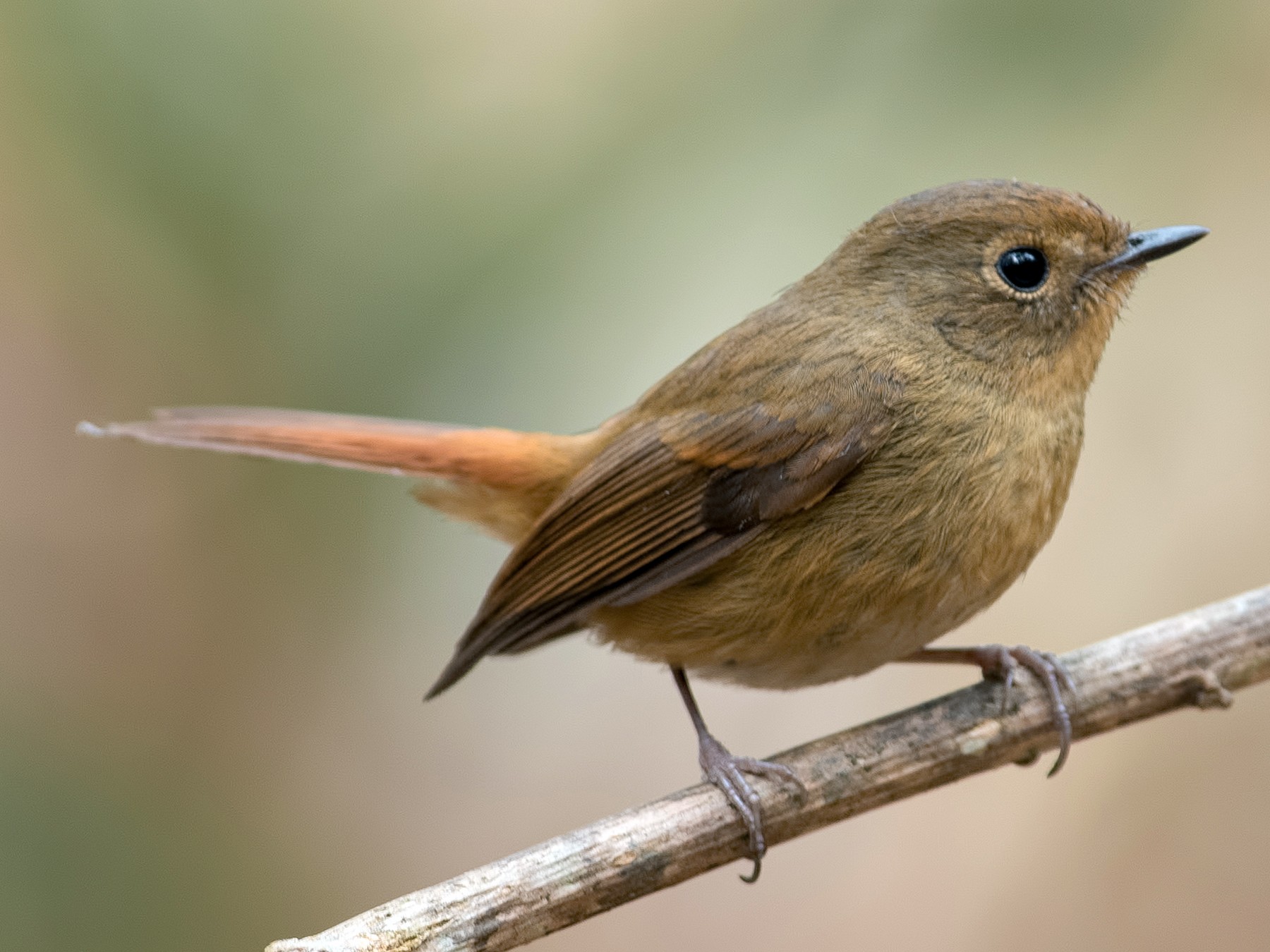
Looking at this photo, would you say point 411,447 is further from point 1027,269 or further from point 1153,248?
point 1153,248

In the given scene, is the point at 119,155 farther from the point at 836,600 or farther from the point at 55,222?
the point at 836,600

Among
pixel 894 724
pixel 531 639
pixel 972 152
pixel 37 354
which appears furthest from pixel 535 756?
pixel 972 152

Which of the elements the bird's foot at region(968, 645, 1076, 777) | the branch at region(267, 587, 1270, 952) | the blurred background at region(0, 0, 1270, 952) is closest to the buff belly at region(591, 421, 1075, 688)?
the branch at region(267, 587, 1270, 952)

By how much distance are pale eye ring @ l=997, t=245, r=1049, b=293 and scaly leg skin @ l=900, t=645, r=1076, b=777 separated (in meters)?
0.89

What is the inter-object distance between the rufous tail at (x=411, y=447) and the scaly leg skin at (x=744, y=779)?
2.85 feet

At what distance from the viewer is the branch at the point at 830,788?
8.30ft

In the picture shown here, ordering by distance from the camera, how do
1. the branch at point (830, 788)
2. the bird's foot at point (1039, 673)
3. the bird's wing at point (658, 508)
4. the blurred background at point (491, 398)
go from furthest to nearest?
the blurred background at point (491, 398) < the bird's foot at point (1039, 673) < the bird's wing at point (658, 508) < the branch at point (830, 788)

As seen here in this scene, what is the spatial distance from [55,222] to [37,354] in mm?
513

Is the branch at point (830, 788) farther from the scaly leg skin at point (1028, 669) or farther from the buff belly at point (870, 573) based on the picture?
the buff belly at point (870, 573)

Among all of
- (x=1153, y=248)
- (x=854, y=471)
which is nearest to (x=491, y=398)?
(x=854, y=471)

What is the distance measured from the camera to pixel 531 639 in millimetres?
3326

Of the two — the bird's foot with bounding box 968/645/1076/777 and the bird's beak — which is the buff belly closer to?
the bird's foot with bounding box 968/645/1076/777

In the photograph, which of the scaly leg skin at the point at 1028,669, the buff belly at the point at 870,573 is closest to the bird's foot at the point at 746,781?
the buff belly at the point at 870,573

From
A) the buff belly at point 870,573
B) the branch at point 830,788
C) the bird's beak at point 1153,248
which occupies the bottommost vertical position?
the branch at point 830,788
